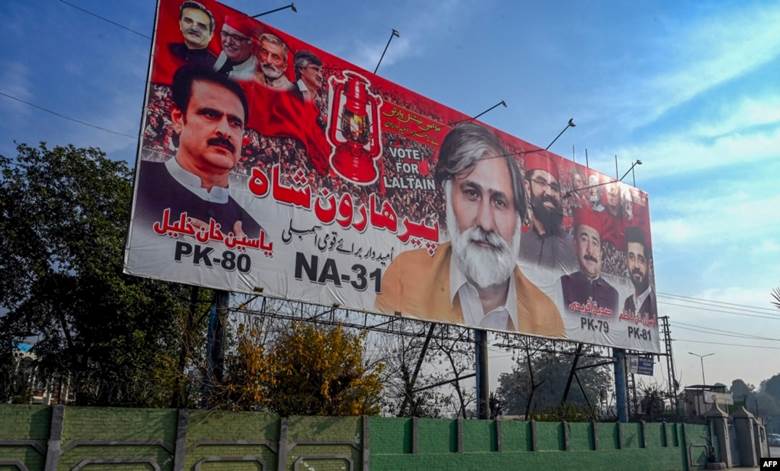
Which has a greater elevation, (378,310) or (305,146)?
(305,146)

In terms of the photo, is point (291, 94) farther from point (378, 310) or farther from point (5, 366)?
point (5, 366)

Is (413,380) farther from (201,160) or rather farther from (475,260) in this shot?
(201,160)

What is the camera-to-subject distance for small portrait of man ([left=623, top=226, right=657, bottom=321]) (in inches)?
1186

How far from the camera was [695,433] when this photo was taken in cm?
3011

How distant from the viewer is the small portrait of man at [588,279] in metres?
26.6

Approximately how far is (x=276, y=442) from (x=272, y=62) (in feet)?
35.2

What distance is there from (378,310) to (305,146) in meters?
5.27

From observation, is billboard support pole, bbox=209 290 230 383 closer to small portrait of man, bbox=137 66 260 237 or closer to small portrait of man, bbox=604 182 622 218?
small portrait of man, bbox=137 66 260 237

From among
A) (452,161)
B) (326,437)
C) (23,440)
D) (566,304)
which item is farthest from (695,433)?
(23,440)

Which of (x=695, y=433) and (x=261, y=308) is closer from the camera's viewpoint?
(x=261, y=308)

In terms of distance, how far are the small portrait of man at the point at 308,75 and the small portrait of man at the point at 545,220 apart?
9680 millimetres

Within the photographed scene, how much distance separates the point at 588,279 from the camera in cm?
2759

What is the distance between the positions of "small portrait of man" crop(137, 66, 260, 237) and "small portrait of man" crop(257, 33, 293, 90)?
1133 mm

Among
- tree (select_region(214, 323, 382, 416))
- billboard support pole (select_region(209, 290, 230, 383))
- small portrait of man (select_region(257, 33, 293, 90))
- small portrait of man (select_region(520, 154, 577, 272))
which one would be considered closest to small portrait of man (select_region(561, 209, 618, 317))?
small portrait of man (select_region(520, 154, 577, 272))
